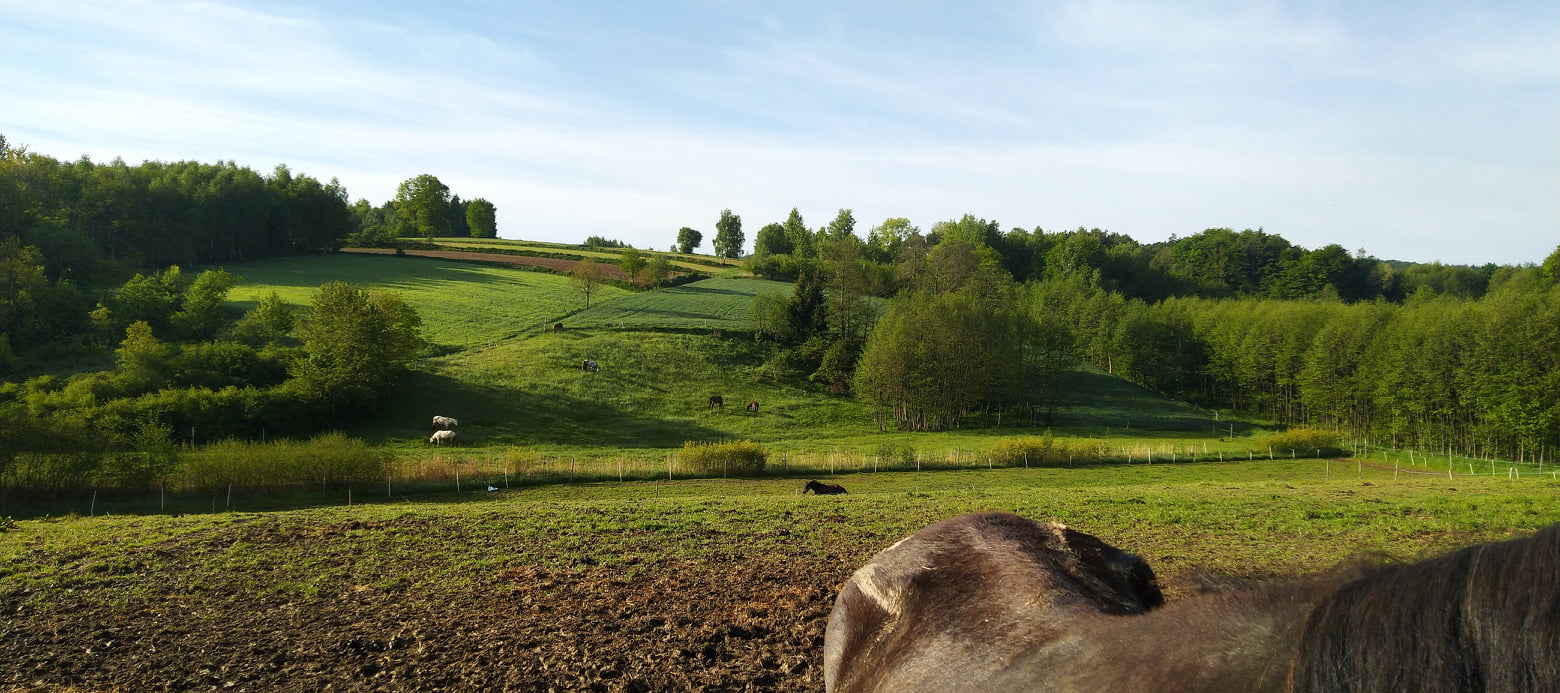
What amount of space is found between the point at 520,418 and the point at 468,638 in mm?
37292

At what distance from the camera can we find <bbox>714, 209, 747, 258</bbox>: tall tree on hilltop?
13962 centimetres

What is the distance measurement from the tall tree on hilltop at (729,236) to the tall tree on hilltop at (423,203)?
45.7 metres

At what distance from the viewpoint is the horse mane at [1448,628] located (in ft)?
5.98

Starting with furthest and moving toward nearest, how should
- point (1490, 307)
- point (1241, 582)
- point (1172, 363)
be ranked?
point (1172, 363)
point (1490, 307)
point (1241, 582)

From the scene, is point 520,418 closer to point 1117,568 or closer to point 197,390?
point 197,390

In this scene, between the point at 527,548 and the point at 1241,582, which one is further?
the point at 527,548

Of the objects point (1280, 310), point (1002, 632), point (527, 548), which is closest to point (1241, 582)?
point (1002, 632)

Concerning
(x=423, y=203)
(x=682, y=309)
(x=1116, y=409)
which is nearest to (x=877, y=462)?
(x=1116, y=409)

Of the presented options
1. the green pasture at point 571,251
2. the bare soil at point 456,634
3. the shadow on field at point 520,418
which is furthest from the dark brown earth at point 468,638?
the green pasture at point 571,251

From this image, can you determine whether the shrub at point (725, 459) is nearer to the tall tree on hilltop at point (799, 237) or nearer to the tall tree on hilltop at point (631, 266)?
the tall tree on hilltop at point (631, 266)

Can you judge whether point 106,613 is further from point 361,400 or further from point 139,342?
point 139,342

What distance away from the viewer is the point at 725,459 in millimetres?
30344

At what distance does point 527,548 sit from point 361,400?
34751 mm

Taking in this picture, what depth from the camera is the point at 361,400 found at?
4134 centimetres
